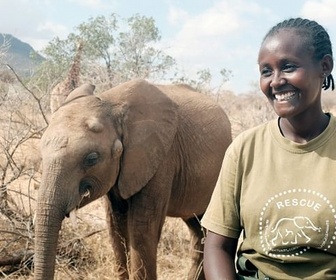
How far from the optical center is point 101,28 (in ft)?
49.5

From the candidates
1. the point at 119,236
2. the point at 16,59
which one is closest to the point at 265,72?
the point at 119,236

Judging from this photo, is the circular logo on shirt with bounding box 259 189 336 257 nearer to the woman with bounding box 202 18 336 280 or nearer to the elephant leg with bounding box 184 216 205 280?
the woman with bounding box 202 18 336 280

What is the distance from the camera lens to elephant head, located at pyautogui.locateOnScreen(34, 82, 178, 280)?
3.95 meters

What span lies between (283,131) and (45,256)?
6.83 feet

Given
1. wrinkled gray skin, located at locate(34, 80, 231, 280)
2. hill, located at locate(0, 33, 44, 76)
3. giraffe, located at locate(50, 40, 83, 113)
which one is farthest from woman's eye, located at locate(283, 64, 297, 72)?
giraffe, located at locate(50, 40, 83, 113)

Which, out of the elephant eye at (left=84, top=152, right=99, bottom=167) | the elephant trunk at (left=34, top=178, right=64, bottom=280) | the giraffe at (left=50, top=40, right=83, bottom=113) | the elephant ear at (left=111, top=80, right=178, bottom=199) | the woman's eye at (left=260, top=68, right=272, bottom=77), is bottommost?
the elephant trunk at (left=34, top=178, right=64, bottom=280)

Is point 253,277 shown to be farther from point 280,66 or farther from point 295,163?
point 280,66

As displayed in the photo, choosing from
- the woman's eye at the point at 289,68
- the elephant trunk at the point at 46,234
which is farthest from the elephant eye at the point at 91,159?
the woman's eye at the point at 289,68

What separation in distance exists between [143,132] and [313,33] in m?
2.49

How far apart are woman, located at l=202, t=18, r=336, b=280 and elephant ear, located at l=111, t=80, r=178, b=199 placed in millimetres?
2141

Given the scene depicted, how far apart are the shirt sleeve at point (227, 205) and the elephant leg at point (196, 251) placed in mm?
2811

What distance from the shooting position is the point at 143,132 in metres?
4.62

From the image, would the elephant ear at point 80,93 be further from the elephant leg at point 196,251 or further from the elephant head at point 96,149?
the elephant leg at point 196,251

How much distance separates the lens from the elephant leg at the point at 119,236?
16.3 feet
